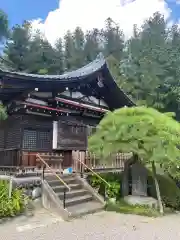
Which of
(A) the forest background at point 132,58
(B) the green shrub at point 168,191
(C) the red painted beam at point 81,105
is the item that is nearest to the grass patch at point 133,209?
(B) the green shrub at point 168,191

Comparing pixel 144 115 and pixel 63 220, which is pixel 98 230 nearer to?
pixel 63 220

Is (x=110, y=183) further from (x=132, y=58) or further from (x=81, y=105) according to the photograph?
(x=132, y=58)

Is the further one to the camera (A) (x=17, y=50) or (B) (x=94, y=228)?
(A) (x=17, y=50)

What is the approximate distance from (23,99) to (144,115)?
17.5 ft

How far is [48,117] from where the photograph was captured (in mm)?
12742

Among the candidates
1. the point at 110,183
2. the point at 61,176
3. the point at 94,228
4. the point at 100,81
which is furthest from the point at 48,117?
the point at 94,228

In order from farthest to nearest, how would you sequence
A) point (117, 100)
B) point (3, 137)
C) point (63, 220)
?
point (117, 100) < point (3, 137) < point (63, 220)

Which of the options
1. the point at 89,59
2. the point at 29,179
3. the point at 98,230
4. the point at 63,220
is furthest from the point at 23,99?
the point at 89,59

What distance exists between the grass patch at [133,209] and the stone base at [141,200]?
0.63 ft

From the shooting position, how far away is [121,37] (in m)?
54.8

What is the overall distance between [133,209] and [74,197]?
2.10 meters

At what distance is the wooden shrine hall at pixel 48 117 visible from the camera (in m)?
11.4

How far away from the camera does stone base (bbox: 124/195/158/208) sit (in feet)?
31.3

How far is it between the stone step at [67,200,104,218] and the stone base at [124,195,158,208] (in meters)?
1.16
